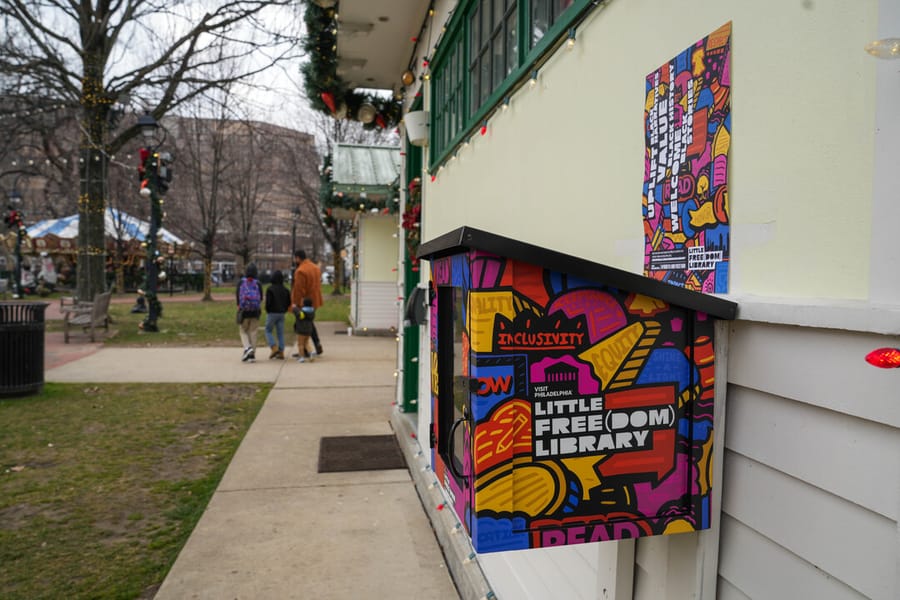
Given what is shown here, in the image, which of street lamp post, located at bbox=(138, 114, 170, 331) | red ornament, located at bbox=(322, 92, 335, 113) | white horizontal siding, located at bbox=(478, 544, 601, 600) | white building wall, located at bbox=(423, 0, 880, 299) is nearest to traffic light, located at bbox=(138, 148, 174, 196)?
street lamp post, located at bbox=(138, 114, 170, 331)

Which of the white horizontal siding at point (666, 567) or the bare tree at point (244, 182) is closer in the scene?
the white horizontal siding at point (666, 567)

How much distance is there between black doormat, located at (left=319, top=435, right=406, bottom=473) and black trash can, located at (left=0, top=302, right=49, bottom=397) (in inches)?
173

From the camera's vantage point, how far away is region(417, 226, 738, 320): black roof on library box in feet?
5.32

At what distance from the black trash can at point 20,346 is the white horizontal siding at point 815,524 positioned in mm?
9134

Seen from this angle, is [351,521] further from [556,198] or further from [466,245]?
[466,245]

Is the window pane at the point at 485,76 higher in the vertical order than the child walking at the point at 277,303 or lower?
higher

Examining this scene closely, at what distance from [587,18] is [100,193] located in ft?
59.1

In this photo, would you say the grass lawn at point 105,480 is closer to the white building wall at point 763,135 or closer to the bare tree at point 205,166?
the white building wall at point 763,135

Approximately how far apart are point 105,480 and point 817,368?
5.89m

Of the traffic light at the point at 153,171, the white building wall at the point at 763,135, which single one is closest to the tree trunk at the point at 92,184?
the traffic light at the point at 153,171

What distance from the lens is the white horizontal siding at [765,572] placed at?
1398mm

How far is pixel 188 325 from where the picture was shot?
19.5 meters

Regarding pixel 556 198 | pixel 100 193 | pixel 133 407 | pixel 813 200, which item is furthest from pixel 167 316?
pixel 813 200

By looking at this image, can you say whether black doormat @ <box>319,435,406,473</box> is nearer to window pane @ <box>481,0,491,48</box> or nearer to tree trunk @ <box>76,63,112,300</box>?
window pane @ <box>481,0,491,48</box>
